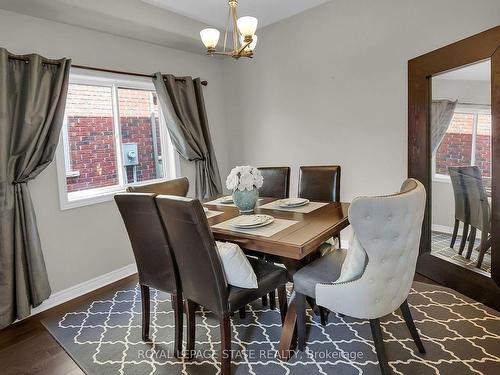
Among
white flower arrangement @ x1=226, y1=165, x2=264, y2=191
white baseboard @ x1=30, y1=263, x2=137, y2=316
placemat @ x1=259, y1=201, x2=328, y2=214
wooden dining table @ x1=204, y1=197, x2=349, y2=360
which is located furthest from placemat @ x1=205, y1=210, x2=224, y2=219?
white baseboard @ x1=30, y1=263, x2=137, y2=316

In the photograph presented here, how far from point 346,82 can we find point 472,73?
1210 millimetres

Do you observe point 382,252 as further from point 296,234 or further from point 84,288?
point 84,288

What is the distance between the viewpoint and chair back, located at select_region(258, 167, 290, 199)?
319cm

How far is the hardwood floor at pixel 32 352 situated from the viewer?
6.63 ft

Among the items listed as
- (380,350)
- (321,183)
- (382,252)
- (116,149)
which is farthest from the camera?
(116,149)

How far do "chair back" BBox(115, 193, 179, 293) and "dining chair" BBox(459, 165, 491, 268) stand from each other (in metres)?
2.20

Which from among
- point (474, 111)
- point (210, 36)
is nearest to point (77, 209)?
point (210, 36)

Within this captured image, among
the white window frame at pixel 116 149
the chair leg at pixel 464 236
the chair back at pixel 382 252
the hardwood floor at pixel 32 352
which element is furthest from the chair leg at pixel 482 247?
the white window frame at pixel 116 149

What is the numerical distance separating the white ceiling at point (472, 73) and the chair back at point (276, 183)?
59.1 inches

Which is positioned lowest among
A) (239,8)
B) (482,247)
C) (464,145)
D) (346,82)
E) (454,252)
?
(454,252)

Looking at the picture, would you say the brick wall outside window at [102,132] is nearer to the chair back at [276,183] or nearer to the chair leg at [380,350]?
the chair back at [276,183]

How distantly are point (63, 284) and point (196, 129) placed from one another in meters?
2.12

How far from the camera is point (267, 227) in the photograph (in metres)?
2.02

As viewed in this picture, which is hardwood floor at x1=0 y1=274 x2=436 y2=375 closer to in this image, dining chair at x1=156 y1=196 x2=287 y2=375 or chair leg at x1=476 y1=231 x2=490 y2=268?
dining chair at x1=156 y1=196 x2=287 y2=375
